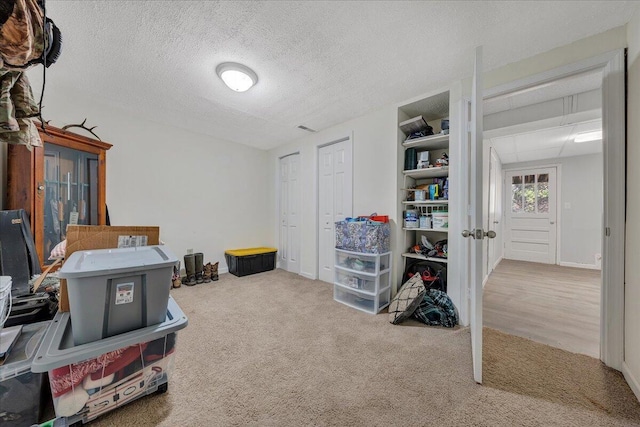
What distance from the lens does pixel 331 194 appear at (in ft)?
11.0

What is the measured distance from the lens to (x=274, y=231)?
4348 mm

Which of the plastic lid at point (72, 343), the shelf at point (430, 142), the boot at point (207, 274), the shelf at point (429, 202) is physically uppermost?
the shelf at point (430, 142)

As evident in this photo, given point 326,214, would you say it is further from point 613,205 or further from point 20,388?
point 20,388

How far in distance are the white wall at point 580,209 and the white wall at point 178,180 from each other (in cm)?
588

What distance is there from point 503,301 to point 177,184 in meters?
4.52

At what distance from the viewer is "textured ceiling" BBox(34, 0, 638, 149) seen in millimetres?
1404

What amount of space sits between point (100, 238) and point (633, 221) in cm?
321

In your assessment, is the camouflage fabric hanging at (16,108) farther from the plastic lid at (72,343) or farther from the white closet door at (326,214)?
the white closet door at (326,214)

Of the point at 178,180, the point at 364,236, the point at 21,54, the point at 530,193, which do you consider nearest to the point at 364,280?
the point at 364,236

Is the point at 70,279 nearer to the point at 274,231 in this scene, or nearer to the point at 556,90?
the point at 274,231

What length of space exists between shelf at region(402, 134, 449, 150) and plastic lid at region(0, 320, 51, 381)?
10.2ft

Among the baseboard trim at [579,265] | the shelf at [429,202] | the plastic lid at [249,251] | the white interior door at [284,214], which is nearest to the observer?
the shelf at [429,202]

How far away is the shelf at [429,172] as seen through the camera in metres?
2.36

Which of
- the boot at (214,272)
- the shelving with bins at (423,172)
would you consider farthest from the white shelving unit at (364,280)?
the boot at (214,272)
